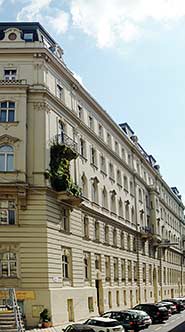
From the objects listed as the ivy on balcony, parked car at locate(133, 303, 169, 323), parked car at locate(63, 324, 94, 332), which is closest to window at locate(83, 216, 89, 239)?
the ivy on balcony

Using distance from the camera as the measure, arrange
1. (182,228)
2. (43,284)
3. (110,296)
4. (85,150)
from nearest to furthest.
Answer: (43,284)
(85,150)
(110,296)
(182,228)

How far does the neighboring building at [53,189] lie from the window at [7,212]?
7cm

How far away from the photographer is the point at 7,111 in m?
39.2

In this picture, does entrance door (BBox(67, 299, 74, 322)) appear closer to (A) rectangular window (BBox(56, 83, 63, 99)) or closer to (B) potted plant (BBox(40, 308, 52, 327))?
(B) potted plant (BBox(40, 308, 52, 327))

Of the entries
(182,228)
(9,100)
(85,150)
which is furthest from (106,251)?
(182,228)

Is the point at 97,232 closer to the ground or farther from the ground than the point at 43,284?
farther from the ground

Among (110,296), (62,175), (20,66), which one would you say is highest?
(20,66)

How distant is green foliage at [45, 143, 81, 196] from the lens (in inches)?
1544

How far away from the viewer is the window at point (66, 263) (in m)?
40.3

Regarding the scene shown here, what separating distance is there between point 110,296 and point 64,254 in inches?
534

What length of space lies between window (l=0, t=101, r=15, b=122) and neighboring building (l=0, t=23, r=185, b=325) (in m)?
0.08

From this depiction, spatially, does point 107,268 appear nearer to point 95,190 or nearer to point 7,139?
point 95,190

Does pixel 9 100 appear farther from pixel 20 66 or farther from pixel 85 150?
pixel 85 150

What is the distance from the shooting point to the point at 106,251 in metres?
52.4
